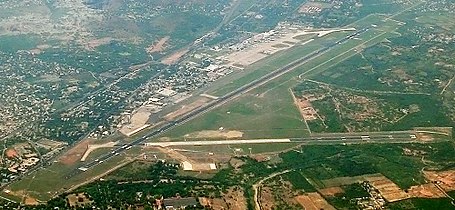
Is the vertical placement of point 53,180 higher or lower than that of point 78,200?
lower

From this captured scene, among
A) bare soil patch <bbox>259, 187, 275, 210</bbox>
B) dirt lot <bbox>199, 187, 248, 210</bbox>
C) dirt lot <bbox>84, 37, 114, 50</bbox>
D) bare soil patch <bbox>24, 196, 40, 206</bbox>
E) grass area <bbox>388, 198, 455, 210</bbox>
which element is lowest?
grass area <bbox>388, 198, 455, 210</bbox>

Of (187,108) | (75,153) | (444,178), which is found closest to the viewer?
(444,178)

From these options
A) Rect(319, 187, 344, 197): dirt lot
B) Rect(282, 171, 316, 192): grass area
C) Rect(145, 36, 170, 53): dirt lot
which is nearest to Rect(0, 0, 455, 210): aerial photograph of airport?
Rect(282, 171, 316, 192): grass area

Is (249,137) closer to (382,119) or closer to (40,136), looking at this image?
(382,119)

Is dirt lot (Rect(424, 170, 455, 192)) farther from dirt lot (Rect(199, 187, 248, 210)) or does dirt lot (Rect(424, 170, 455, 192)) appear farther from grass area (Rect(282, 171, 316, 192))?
dirt lot (Rect(199, 187, 248, 210))

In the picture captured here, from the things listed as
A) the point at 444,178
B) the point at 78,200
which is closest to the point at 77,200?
the point at 78,200

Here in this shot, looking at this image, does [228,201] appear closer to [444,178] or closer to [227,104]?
[444,178]
